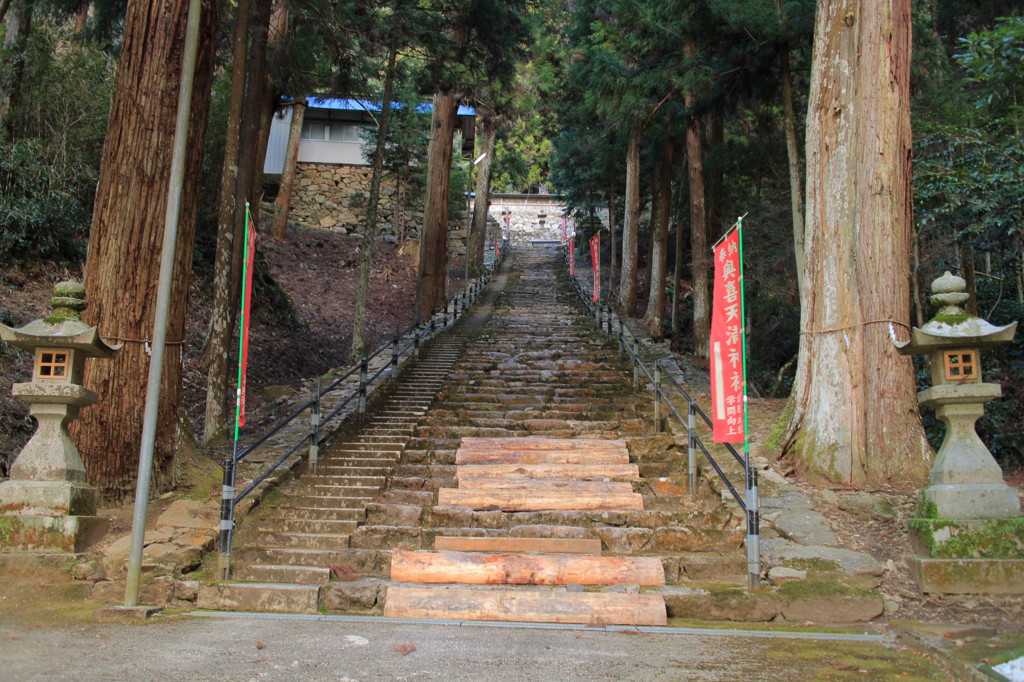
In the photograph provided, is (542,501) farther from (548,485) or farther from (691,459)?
(691,459)

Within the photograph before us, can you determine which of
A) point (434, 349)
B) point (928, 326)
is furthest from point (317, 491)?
point (434, 349)

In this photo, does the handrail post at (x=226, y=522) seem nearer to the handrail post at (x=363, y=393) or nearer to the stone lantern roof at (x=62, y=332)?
the stone lantern roof at (x=62, y=332)

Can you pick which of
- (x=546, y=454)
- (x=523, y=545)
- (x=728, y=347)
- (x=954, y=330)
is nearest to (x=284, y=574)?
(x=523, y=545)

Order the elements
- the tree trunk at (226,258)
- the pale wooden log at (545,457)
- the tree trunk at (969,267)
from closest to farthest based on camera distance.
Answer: the pale wooden log at (545,457) < the tree trunk at (226,258) < the tree trunk at (969,267)

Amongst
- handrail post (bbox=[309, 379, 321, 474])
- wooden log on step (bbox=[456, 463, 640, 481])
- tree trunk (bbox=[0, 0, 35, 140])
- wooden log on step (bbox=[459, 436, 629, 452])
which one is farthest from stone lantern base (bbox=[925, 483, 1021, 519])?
tree trunk (bbox=[0, 0, 35, 140])

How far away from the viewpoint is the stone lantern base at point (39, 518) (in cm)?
599

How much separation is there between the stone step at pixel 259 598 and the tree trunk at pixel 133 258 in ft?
6.67

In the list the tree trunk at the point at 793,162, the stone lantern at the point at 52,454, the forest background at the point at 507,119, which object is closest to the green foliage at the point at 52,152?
the forest background at the point at 507,119

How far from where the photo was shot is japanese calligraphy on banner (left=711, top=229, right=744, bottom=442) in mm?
6340

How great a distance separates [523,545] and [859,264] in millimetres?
4890

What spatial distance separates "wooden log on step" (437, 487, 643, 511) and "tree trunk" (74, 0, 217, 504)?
3.14 meters

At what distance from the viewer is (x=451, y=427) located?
10.0m

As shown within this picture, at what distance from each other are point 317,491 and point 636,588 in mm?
3828

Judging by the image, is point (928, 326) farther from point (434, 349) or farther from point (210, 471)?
point (434, 349)
